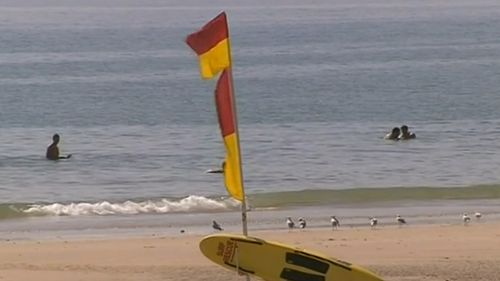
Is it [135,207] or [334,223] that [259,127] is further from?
[334,223]

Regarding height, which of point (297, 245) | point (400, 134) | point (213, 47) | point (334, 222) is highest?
point (213, 47)

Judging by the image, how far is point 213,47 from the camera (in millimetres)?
13859

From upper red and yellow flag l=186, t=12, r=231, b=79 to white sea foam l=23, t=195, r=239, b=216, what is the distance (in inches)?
483

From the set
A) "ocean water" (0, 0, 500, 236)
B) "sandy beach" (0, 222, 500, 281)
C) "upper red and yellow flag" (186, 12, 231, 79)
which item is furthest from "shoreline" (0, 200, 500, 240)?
"upper red and yellow flag" (186, 12, 231, 79)

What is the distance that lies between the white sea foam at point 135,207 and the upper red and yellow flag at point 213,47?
12263 millimetres

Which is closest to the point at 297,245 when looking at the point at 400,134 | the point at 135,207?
the point at 135,207

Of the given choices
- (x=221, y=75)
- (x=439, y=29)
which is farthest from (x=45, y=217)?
(x=439, y=29)

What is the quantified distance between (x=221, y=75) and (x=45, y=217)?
12.5m

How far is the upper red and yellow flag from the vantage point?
1380cm

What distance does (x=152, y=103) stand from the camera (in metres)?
51.9

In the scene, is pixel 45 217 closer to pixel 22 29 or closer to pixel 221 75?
pixel 221 75

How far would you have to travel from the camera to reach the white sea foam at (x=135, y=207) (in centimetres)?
2612

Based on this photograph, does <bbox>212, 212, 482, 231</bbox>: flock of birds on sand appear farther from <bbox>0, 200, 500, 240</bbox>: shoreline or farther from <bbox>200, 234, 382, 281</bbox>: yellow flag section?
<bbox>200, 234, 382, 281</bbox>: yellow flag section

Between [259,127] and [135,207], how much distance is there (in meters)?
17.4
